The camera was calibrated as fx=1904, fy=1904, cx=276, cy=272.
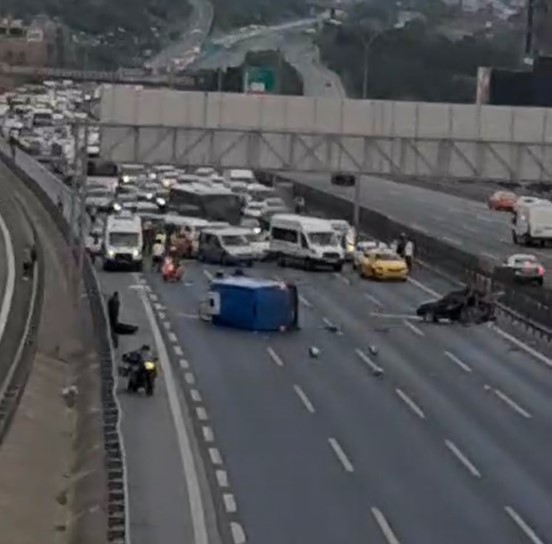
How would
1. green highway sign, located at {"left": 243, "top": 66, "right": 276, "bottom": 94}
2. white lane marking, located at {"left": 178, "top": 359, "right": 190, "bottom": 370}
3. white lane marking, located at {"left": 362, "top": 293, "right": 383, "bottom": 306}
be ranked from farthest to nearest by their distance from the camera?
green highway sign, located at {"left": 243, "top": 66, "right": 276, "bottom": 94}, white lane marking, located at {"left": 362, "top": 293, "right": 383, "bottom": 306}, white lane marking, located at {"left": 178, "top": 359, "right": 190, "bottom": 370}

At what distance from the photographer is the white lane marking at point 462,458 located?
78.0ft

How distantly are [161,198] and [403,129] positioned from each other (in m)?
29.2

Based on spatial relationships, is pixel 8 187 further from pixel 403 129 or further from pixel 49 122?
pixel 49 122

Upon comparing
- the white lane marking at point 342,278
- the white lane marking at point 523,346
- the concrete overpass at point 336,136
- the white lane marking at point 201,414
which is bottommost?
the white lane marking at point 342,278

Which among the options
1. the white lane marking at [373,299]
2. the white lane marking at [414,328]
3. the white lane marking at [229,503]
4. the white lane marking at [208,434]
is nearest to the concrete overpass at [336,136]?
the white lane marking at [373,299]

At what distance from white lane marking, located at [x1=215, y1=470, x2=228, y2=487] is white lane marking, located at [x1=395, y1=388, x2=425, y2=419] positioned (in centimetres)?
596

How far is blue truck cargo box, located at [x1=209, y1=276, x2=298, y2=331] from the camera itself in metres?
39.6

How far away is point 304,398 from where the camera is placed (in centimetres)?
3028

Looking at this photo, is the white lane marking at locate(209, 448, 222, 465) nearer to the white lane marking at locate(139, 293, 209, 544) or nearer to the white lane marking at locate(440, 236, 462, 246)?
the white lane marking at locate(139, 293, 209, 544)

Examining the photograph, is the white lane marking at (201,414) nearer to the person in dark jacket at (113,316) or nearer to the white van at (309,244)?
the person in dark jacket at (113,316)

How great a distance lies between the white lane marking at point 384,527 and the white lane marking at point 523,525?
4.75 feet

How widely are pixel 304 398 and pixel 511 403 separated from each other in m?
3.32

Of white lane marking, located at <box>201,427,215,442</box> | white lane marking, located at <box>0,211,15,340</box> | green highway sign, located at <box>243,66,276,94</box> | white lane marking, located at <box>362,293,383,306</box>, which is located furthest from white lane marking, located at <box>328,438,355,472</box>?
green highway sign, located at <box>243,66,276,94</box>

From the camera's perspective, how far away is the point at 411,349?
37.7 m
